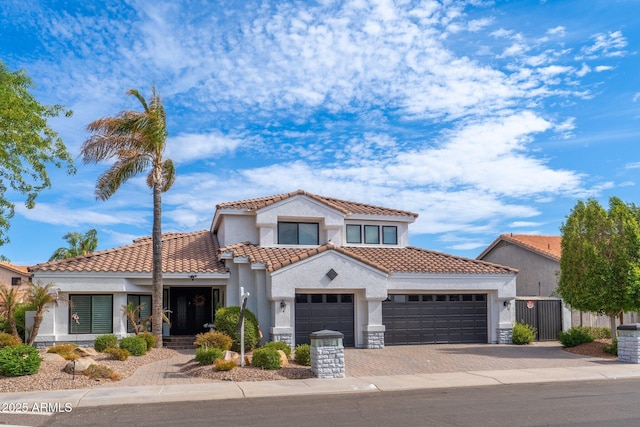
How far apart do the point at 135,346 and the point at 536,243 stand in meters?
24.2

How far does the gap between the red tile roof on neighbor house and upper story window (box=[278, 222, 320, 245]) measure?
12894 millimetres

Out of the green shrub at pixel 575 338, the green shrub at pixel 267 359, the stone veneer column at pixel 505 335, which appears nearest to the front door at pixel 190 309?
the green shrub at pixel 267 359

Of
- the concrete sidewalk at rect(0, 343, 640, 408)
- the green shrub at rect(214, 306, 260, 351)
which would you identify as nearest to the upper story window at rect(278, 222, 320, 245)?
the green shrub at rect(214, 306, 260, 351)

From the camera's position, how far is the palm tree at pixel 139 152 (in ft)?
75.3

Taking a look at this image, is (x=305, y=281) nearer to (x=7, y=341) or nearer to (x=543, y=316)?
(x=7, y=341)

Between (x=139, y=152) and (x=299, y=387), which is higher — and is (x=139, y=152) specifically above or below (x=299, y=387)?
above

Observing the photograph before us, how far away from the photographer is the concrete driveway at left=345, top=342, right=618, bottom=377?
1905 cm

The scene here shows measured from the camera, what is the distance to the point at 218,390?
14.9 metres

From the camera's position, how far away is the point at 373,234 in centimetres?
2902

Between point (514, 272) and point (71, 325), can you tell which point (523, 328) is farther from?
point (71, 325)

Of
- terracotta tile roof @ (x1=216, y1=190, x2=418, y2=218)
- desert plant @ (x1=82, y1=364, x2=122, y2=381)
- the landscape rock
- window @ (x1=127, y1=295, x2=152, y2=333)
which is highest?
terracotta tile roof @ (x1=216, y1=190, x2=418, y2=218)

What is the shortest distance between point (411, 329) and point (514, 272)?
542 centimetres

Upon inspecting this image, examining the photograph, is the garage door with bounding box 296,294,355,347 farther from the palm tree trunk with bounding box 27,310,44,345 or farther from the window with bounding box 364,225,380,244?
the palm tree trunk with bounding box 27,310,44,345

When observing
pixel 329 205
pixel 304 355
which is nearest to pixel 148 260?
pixel 329 205
